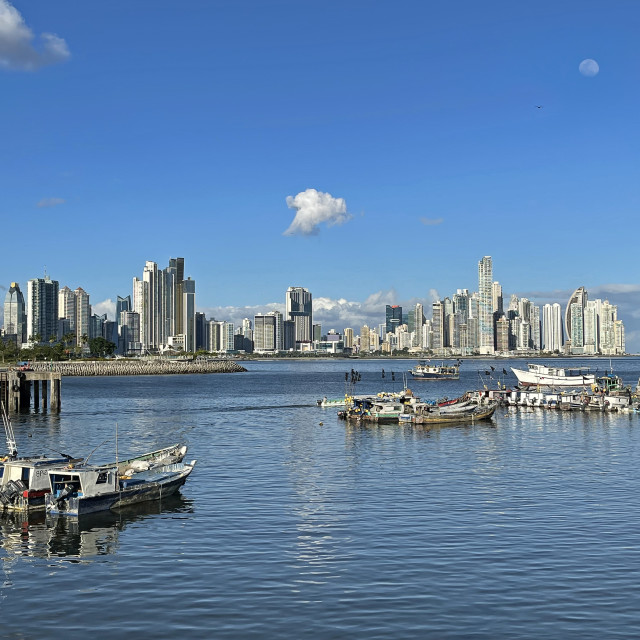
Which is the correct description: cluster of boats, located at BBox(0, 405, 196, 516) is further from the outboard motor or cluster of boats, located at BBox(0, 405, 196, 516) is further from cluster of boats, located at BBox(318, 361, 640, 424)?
cluster of boats, located at BBox(318, 361, 640, 424)

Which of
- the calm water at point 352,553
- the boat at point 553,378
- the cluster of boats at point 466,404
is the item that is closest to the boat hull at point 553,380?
the boat at point 553,378

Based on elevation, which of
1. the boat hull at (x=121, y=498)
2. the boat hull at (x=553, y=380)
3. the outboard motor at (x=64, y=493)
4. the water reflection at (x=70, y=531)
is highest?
the boat hull at (x=553, y=380)

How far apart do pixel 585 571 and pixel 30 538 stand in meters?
26.6

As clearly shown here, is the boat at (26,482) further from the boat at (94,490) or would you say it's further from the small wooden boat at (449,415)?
the small wooden boat at (449,415)

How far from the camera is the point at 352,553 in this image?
3506 centimetres

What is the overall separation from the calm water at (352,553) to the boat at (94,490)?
32.9 inches

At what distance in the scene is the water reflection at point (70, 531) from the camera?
37.1m

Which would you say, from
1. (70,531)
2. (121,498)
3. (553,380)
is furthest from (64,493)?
(553,380)

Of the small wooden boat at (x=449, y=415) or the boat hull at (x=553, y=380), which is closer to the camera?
the small wooden boat at (x=449, y=415)

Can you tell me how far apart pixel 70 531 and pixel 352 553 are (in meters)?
15.8

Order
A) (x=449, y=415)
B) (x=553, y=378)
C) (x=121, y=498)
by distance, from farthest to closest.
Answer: (x=553, y=378) < (x=449, y=415) < (x=121, y=498)

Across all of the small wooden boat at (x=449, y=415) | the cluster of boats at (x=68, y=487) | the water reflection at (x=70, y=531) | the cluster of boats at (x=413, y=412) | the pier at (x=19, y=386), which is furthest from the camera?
the pier at (x=19, y=386)

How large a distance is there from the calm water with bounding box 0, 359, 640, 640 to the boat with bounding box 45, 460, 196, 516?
0.83 m

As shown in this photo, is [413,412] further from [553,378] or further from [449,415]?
[553,378]
